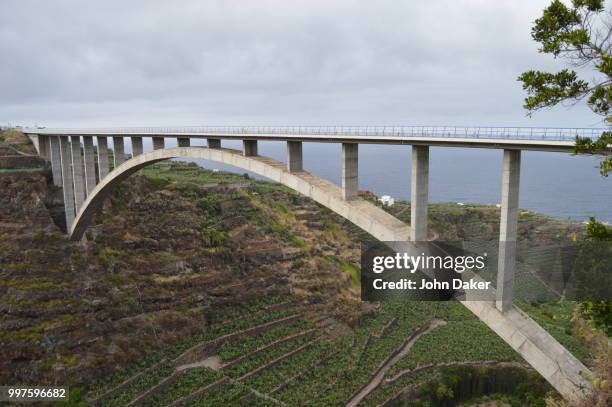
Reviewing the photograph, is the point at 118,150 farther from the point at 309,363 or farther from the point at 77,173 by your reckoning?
the point at 309,363

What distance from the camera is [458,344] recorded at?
106ft

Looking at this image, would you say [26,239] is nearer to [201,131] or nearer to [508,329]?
[201,131]

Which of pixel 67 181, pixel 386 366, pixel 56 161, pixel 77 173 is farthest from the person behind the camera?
pixel 56 161

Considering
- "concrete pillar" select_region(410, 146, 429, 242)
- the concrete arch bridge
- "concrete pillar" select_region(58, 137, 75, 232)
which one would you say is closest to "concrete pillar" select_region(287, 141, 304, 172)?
the concrete arch bridge

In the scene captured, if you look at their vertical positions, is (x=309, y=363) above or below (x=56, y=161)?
below

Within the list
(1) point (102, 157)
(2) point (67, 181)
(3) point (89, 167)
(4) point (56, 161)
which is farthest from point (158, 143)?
(4) point (56, 161)

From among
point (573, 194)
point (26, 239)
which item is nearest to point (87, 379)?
point (26, 239)

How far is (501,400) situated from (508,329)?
20.8 m

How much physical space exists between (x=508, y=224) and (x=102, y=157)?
26.6 meters

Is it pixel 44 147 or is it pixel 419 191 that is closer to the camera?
pixel 419 191

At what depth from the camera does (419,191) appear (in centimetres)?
1274

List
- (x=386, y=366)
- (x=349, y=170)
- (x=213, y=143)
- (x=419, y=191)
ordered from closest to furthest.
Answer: (x=419, y=191) < (x=349, y=170) < (x=213, y=143) < (x=386, y=366)

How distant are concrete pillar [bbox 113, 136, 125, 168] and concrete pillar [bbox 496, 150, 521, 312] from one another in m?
23.8

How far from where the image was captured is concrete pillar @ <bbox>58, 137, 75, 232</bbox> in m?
30.4
